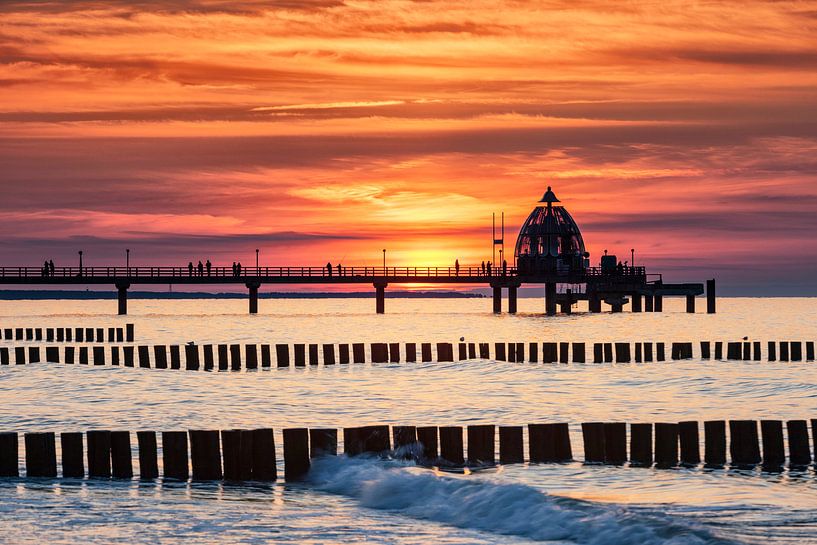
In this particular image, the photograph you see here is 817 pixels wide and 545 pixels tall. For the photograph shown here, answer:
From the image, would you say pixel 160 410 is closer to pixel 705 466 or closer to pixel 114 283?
pixel 705 466

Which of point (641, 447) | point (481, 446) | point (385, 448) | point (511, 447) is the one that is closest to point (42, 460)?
point (385, 448)

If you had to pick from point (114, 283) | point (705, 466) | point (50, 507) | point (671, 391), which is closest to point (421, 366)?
point (671, 391)

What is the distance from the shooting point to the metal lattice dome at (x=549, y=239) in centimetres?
12506

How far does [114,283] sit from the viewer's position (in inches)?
4407

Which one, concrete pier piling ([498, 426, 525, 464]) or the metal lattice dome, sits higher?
the metal lattice dome

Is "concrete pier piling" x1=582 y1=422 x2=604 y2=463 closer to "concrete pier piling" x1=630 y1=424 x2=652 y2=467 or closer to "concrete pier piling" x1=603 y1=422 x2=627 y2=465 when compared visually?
"concrete pier piling" x1=603 y1=422 x2=627 y2=465

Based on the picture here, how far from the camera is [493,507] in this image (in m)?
16.5

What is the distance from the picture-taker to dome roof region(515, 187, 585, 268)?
423 feet

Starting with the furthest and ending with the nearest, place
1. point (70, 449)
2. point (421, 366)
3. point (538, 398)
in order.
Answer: point (421, 366) < point (538, 398) < point (70, 449)

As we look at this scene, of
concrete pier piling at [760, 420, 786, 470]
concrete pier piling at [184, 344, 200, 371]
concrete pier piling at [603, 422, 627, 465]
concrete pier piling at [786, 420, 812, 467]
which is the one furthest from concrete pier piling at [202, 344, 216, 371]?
concrete pier piling at [786, 420, 812, 467]

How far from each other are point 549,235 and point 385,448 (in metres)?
112

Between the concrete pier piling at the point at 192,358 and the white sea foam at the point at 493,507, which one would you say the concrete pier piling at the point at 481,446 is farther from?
the concrete pier piling at the point at 192,358

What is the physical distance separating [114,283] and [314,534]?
330 ft

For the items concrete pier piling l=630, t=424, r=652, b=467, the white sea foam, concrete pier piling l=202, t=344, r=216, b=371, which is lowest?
concrete pier piling l=202, t=344, r=216, b=371
